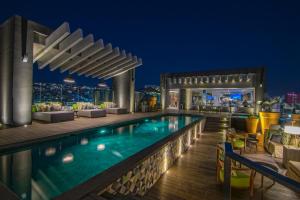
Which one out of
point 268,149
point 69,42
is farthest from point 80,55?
point 268,149

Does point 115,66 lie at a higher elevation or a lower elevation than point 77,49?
lower

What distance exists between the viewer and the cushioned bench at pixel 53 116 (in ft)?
27.5

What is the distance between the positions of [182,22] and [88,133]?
5058 centimetres

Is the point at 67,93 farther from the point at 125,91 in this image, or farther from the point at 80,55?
the point at 125,91

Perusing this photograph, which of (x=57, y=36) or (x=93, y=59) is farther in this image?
(x=93, y=59)

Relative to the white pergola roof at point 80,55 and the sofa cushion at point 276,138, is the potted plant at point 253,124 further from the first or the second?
the white pergola roof at point 80,55

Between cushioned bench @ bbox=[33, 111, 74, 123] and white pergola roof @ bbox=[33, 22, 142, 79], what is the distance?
124 inches

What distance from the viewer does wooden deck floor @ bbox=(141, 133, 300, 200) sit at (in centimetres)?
312

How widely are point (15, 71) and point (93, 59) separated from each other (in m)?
4.61

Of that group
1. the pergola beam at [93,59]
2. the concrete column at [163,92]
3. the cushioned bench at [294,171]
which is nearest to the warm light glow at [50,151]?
the cushioned bench at [294,171]

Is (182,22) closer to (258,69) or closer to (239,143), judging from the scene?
(258,69)

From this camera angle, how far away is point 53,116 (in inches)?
331

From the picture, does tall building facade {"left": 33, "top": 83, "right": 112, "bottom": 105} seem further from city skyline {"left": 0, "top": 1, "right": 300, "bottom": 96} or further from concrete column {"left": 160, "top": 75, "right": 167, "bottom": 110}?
city skyline {"left": 0, "top": 1, "right": 300, "bottom": 96}

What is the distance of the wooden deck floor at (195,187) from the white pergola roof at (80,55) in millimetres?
→ 7289
